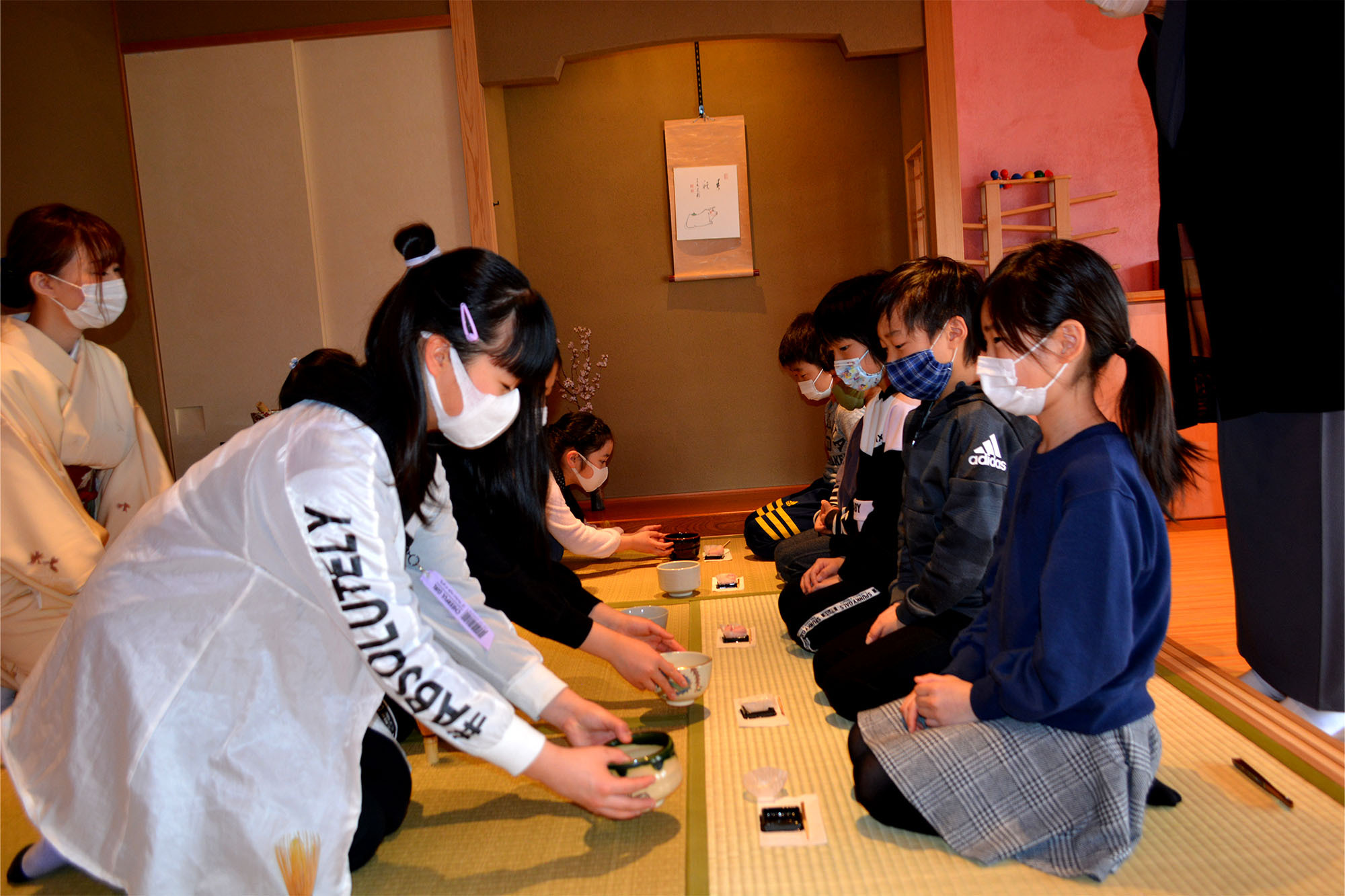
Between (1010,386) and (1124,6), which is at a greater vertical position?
(1124,6)

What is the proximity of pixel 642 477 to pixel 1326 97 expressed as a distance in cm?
348

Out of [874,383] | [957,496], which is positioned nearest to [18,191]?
[874,383]

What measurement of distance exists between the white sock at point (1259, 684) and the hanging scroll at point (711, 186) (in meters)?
3.05

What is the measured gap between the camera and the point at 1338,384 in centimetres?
160

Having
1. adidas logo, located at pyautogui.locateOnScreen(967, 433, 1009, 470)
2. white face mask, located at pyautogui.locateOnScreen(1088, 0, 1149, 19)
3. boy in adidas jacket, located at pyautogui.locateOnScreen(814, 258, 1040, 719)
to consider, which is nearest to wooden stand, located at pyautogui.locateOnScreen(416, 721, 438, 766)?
boy in adidas jacket, located at pyautogui.locateOnScreen(814, 258, 1040, 719)

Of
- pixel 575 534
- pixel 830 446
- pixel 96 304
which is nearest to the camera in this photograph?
pixel 96 304

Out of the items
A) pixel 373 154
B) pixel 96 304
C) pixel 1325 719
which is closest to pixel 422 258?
pixel 96 304

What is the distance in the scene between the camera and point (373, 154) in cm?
380

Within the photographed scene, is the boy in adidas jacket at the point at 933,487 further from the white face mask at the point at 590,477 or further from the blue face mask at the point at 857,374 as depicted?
the white face mask at the point at 590,477

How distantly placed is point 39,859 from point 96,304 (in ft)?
4.98

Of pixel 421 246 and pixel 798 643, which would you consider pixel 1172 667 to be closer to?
pixel 798 643

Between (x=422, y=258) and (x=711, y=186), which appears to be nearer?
(x=422, y=258)

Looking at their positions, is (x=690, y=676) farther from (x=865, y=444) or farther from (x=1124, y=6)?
(x=1124, y=6)

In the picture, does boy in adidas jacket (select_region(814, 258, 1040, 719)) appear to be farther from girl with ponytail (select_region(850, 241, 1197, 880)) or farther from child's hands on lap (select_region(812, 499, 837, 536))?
child's hands on lap (select_region(812, 499, 837, 536))
